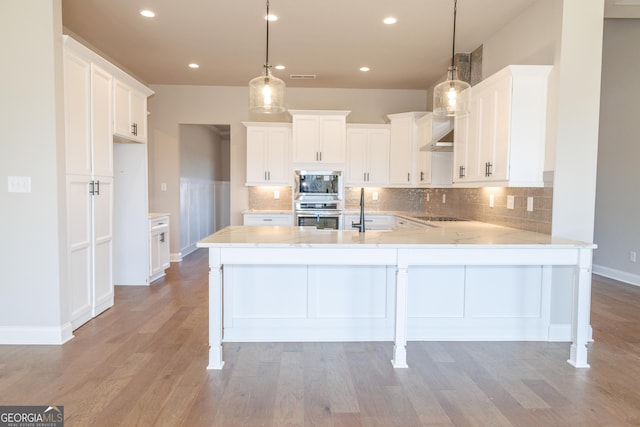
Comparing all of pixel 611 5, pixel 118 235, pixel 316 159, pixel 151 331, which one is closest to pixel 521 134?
pixel 611 5

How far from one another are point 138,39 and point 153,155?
237 centimetres

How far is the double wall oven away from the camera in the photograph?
580 centimetres

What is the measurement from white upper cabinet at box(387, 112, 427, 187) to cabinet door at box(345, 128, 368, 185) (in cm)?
42

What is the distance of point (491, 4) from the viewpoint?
3.49m

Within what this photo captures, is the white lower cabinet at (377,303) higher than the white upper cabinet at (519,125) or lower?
lower

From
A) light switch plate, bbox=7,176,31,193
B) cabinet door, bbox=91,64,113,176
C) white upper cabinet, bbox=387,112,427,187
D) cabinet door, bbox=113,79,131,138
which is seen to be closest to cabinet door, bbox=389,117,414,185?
white upper cabinet, bbox=387,112,427,187

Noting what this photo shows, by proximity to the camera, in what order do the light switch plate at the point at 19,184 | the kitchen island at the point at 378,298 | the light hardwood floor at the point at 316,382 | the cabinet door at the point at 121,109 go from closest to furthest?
the light hardwood floor at the point at 316,382 → the light switch plate at the point at 19,184 → the kitchen island at the point at 378,298 → the cabinet door at the point at 121,109

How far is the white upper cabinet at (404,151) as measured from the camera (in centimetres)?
578

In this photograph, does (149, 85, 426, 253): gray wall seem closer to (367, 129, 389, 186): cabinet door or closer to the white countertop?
(367, 129, 389, 186): cabinet door

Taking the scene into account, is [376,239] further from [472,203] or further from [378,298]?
[472,203]

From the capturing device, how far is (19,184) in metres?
2.90

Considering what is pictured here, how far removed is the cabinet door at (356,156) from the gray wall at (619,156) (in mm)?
3311

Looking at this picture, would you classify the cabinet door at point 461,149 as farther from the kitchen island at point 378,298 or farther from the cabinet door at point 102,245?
the cabinet door at point 102,245

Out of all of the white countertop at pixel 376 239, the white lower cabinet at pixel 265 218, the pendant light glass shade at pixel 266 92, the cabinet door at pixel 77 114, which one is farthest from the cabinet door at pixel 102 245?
the white lower cabinet at pixel 265 218
